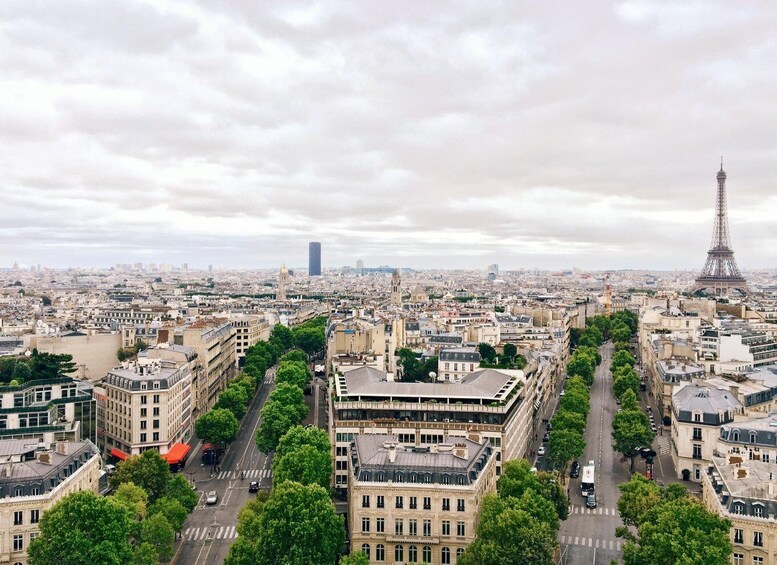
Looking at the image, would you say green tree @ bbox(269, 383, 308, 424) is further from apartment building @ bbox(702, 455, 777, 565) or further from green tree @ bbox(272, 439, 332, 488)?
apartment building @ bbox(702, 455, 777, 565)

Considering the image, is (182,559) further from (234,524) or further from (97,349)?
(97,349)

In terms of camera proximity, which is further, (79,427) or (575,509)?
(79,427)

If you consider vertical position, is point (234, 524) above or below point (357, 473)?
below

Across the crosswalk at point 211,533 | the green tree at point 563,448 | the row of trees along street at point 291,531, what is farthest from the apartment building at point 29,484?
the green tree at point 563,448

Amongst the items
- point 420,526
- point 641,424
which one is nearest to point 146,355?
point 420,526

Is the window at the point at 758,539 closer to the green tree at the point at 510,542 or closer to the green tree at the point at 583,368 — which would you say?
the green tree at the point at 510,542

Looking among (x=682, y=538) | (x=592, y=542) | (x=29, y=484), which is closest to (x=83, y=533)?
(x=29, y=484)

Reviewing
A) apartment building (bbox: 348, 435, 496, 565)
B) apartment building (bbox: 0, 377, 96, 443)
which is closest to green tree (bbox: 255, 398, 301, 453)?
apartment building (bbox: 0, 377, 96, 443)

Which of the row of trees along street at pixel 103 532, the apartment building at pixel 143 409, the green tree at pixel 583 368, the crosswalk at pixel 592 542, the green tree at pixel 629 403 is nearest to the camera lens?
the row of trees along street at pixel 103 532
